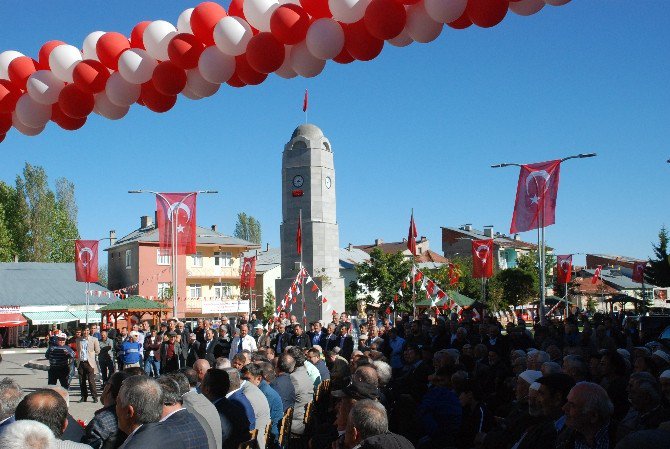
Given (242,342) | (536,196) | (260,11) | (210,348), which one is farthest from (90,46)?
Answer: (536,196)

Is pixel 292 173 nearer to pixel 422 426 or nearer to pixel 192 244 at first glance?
pixel 192 244

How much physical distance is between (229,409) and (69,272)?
52.6 metres

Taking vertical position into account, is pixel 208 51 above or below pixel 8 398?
above

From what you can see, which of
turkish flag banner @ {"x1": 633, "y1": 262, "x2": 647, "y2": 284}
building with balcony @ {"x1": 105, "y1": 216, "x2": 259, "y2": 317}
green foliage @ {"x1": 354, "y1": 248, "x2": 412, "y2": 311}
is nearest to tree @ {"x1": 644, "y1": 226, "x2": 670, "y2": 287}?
turkish flag banner @ {"x1": 633, "y1": 262, "x2": 647, "y2": 284}

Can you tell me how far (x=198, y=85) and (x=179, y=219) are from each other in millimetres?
15709

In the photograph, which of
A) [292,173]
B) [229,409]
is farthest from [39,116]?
[292,173]

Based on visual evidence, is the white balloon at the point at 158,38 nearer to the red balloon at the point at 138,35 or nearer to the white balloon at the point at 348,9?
the red balloon at the point at 138,35

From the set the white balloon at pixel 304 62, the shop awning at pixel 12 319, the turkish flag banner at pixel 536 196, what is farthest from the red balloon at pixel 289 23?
the shop awning at pixel 12 319

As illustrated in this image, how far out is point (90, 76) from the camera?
5.84m

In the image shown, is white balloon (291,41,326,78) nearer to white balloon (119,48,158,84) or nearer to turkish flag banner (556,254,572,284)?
white balloon (119,48,158,84)

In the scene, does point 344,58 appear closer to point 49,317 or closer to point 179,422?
point 179,422

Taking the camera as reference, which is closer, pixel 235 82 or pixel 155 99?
pixel 235 82

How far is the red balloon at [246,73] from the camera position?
5.57m

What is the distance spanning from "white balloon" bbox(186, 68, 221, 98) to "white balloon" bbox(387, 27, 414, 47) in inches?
59.6
